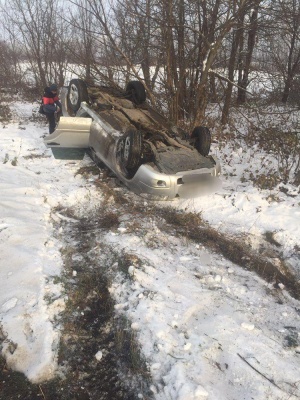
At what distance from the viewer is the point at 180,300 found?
308 cm

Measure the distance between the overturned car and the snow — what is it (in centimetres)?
54

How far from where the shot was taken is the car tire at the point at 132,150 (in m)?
4.75

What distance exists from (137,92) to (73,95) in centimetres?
143

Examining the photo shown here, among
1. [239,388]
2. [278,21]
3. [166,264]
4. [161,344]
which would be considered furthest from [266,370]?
[278,21]

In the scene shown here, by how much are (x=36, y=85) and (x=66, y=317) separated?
42.2ft

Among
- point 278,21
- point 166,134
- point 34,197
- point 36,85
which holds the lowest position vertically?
point 34,197

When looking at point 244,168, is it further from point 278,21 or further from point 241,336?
point 241,336

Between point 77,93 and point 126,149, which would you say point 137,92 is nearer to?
point 77,93

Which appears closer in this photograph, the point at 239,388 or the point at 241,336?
the point at 239,388

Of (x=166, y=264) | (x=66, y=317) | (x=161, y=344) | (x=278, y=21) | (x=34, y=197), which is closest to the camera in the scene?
(x=161, y=344)

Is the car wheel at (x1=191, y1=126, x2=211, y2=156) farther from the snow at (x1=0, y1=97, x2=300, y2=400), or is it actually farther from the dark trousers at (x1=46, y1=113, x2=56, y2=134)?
the dark trousers at (x1=46, y1=113, x2=56, y2=134)

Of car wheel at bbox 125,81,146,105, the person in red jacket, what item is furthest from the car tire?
the person in red jacket

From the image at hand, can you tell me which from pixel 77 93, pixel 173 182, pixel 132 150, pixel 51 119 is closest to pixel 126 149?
pixel 132 150

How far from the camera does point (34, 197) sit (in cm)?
488
